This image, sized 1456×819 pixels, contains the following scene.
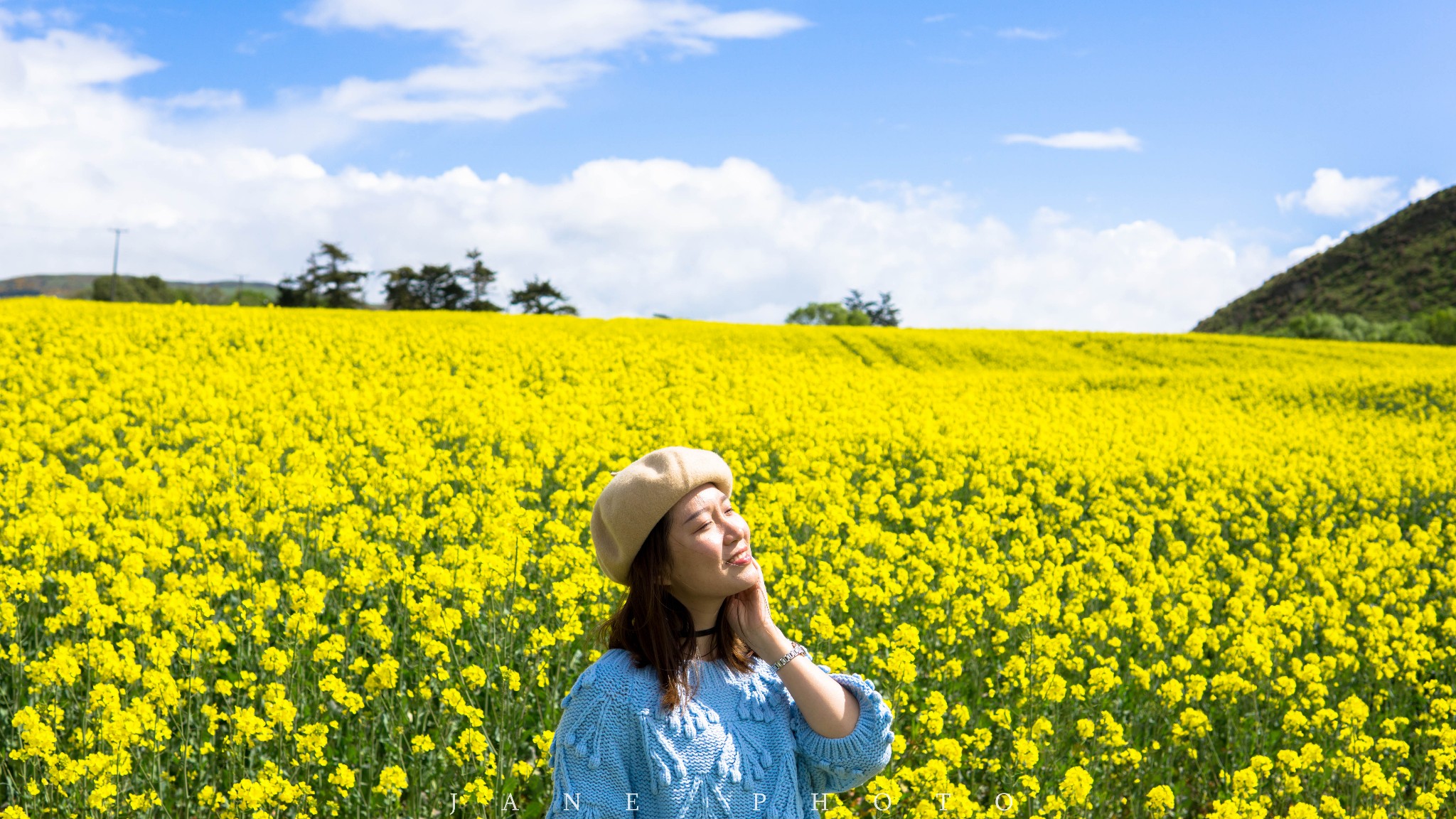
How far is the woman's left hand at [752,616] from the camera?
225 cm

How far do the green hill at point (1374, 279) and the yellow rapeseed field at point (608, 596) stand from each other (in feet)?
203

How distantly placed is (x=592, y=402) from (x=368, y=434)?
16.2 ft

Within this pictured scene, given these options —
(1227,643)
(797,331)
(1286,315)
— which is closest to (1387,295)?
(1286,315)

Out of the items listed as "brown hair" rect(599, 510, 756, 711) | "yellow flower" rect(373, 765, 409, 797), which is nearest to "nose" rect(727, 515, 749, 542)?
"brown hair" rect(599, 510, 756, 711)

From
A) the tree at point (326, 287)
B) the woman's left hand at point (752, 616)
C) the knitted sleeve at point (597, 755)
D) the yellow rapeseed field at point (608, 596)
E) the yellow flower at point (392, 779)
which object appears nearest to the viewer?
the knitted sleeve at point (597, 755)

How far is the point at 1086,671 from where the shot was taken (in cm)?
713

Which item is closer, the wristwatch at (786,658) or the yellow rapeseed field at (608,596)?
the wristwatch at (786,658)

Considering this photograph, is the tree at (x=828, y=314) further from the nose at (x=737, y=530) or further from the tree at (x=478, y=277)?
the nose at (x=737, y=530)

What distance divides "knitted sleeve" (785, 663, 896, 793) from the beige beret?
52cm

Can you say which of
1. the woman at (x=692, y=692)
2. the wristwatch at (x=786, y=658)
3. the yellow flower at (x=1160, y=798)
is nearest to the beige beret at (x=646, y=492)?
the woman at (x=692, y=692)

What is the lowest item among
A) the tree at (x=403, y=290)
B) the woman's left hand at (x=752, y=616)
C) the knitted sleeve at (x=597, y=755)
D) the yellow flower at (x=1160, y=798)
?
the yellow flower at (x=1160, y=798)

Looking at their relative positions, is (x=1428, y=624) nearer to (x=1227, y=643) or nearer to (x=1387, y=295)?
(x=1227, y=643)

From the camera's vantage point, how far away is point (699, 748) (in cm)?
221

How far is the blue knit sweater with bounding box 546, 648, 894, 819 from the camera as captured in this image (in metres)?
2.17
